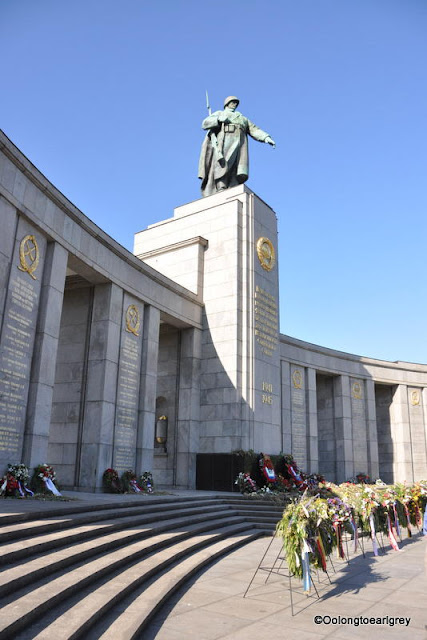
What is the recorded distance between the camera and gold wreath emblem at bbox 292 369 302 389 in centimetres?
3127

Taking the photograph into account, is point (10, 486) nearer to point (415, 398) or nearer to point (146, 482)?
point (146, 482)

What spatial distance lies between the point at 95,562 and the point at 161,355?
17611mm

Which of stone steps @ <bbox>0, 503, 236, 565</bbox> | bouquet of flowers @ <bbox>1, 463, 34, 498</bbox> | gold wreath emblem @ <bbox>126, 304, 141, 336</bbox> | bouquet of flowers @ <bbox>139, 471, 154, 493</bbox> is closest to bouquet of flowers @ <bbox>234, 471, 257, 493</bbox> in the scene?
bouquet of flowers @ <bbox>139, 471, 154, 493</bbox>

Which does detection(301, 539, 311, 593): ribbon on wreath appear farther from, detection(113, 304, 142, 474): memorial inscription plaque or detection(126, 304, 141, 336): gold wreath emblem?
detection(126, 304, 141, 336): gold wreath emblem

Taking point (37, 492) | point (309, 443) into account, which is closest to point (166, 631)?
point (37, 492)

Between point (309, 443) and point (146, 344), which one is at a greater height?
point (146, 344)

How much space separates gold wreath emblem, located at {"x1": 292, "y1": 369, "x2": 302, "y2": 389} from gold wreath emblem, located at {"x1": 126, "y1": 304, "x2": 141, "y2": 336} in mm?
13493

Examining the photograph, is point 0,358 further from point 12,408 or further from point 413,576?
point 413,576

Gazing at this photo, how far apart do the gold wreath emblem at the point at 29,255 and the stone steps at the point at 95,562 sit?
25.2 ft

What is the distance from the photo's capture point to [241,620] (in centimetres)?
684

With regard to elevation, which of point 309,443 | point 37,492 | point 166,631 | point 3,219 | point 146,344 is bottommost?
point 166,631

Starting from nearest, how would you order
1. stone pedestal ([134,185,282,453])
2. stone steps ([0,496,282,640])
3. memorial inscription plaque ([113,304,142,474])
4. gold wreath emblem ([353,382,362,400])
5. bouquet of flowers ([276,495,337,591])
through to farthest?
stone steps ([0,496,282,640]), bouquet of flowers ([276,495,337,591]), memorial inscription plaque ([113,304,142,474]), stone pedestal ([134,185,282,453]), gold wreath emblem ([353,382,362,400])

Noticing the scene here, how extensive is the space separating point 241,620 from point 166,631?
3.49 ft

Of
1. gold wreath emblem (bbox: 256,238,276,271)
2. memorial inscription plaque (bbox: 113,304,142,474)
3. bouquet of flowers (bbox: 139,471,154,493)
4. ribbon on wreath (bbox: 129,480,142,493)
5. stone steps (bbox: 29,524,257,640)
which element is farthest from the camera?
gold wreath emblem (bbox: 256,238,276,271)
